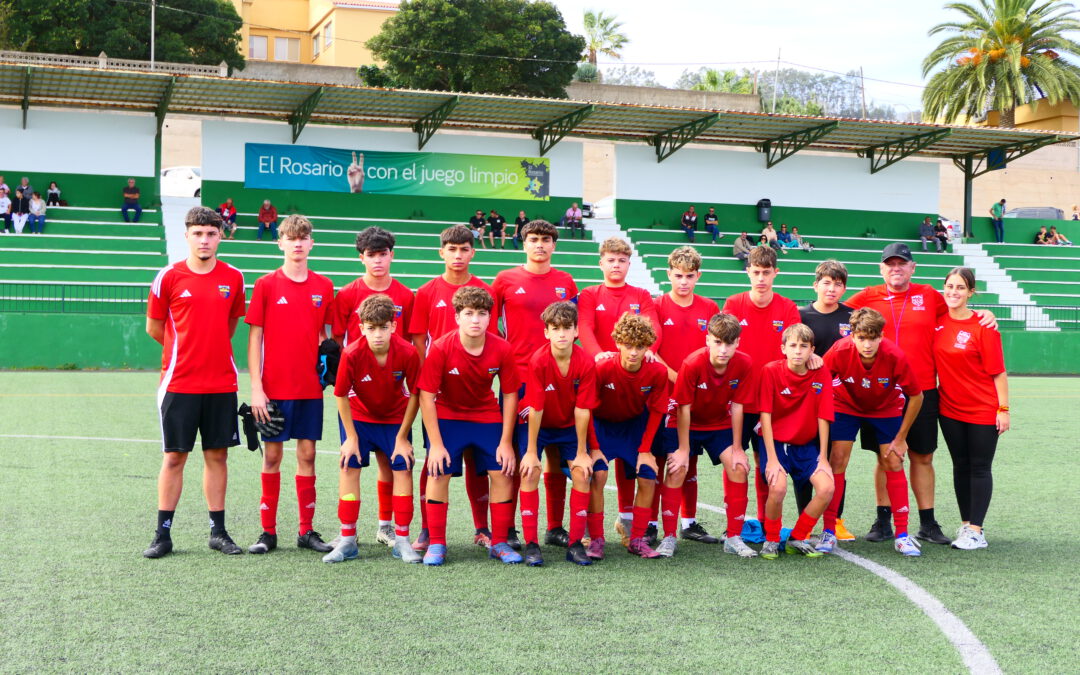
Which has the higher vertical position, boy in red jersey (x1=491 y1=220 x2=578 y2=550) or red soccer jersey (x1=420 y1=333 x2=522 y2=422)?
boy in red jersey (x1=491 y1=220 x2=578 y2=550)

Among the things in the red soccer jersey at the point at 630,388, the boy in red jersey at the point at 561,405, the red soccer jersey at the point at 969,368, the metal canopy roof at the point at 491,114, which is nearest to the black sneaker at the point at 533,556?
the boy in red jersey at the point at 561,405

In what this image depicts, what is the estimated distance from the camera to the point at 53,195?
25.9 meters

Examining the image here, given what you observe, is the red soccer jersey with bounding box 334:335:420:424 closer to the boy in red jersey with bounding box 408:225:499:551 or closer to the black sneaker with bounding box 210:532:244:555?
the boy in red jersey with bounding box 408:225:499:551

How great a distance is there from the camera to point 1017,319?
2675cm

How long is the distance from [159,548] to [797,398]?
3.91 metres

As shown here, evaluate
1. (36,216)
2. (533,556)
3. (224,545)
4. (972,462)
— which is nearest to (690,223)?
(36,216)

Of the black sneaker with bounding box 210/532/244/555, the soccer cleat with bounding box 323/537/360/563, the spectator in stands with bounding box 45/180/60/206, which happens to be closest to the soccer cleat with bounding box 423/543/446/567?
the soccer cleat with bounding box 323/537/360/563

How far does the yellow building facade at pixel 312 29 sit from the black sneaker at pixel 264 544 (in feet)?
175

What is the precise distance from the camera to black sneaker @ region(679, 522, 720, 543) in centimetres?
668

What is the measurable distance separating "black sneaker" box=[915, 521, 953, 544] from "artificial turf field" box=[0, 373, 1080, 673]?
177 mm

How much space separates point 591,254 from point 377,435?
22.2m

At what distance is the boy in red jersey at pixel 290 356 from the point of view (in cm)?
620

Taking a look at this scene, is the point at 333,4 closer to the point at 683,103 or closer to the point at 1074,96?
the point at 683,103

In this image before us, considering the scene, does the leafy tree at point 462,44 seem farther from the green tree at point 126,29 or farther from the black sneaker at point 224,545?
the black sneaker at point 224,545
